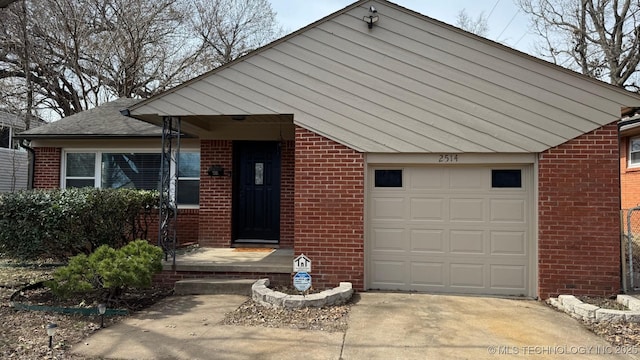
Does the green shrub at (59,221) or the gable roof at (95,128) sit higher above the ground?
the gable roof at (95,128)

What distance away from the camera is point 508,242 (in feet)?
20.0

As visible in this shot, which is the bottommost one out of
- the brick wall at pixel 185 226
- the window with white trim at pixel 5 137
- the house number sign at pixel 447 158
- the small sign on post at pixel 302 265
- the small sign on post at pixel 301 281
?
the small sign on post at pixel 301 281

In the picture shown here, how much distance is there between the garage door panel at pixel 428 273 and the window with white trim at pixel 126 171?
5.17 meters

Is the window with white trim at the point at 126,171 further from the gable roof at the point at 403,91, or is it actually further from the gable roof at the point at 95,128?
the gable roof at the point at 403,91

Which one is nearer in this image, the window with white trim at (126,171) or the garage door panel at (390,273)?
the garage door panel at (390,273)

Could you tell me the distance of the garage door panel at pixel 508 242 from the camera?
6.05 metres

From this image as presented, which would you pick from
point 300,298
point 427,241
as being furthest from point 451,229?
point 300,298

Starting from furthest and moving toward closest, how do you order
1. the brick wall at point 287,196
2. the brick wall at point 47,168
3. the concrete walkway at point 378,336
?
the brick wall at point 47,168 < the brick wall at point 287,196 < the concrete walkway at point 378,336

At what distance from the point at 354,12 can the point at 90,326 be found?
5505mm

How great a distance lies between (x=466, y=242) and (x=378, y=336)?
2.49 metres

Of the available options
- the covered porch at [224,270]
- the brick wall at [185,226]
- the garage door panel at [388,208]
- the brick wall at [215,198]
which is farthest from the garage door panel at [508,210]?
the brick wall at [185,226]

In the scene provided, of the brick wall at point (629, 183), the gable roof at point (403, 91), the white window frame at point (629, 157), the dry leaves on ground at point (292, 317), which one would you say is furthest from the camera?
the white window frame at point (629, 157)

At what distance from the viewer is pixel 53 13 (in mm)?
16812

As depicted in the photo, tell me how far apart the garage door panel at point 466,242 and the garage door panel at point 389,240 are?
71 centimetres
